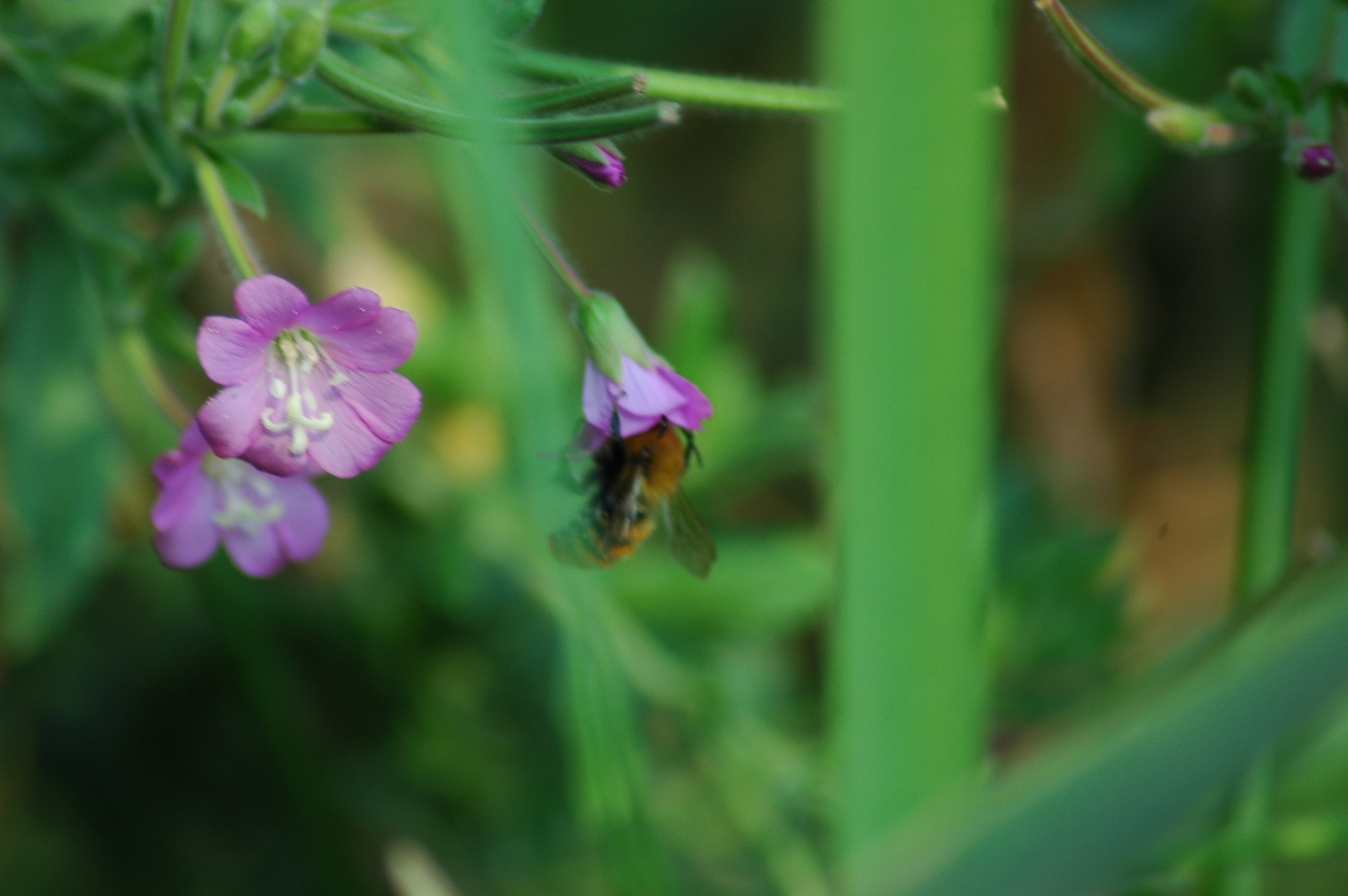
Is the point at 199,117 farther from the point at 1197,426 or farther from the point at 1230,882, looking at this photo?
the point at 1197,426

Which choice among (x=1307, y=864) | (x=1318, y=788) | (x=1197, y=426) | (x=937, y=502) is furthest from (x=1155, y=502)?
(x=937, y=502)

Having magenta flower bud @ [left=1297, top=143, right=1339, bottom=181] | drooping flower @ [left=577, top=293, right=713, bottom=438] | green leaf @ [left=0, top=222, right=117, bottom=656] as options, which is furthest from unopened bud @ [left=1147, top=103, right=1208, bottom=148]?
green leaf @ [left=0, top=222, right=117, bottom=656]

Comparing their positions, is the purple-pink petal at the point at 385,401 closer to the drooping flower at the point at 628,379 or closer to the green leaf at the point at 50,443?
the drooping flower at the point at 628,379

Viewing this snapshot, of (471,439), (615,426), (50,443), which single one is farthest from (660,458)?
(471,439)

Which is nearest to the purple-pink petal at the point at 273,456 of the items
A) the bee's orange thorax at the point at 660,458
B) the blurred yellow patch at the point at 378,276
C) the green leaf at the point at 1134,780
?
the bee's orange thorax at the point at 660,458

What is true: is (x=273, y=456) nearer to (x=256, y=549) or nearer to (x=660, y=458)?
(x=256, y=549)

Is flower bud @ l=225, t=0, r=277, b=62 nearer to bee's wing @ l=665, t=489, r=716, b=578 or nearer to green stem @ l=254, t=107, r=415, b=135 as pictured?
green stem @ l=254, t=107, r=415, b=135
